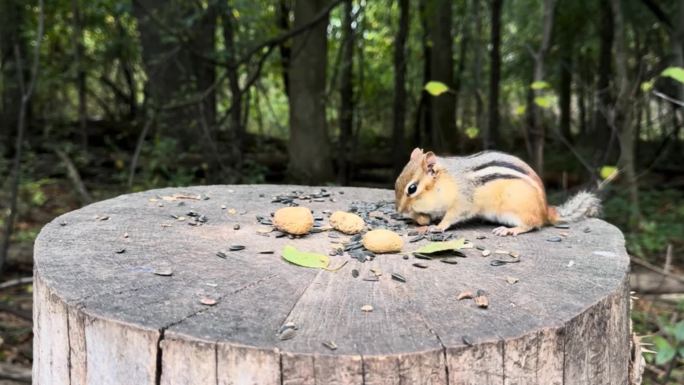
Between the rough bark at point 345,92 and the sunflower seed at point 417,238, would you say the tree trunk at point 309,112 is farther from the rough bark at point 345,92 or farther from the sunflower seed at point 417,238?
the sunflower seed at point 417,238

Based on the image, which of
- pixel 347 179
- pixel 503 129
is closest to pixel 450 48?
pixel 347 179

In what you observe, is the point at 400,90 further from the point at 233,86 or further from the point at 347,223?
the point at 347,223

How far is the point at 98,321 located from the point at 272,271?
47 centimetres

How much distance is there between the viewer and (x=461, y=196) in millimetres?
2332

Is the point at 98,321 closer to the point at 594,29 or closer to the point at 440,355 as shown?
the point at 440,355

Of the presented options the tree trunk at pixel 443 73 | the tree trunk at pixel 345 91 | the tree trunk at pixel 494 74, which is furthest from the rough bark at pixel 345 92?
the tree trunk at pixel 494 74

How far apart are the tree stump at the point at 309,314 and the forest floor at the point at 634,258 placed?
1.08 meters

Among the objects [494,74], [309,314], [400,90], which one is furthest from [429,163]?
[400,90]

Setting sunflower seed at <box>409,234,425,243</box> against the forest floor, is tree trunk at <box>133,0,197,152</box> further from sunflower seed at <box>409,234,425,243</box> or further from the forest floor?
sunflower seed at <box>409,234,425,243</box>

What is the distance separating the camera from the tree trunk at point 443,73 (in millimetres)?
8602

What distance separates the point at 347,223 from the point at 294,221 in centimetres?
18

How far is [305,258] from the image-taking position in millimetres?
1816

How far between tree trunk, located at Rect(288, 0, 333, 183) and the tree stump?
16.4 feet

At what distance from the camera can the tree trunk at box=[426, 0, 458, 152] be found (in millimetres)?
8602
